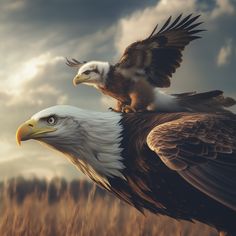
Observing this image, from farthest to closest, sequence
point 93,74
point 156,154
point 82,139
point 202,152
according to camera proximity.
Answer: point 93,74 < point 82,139 < point 156,154 < point 202,152

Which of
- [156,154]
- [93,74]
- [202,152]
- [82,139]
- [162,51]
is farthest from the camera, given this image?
[93,74]

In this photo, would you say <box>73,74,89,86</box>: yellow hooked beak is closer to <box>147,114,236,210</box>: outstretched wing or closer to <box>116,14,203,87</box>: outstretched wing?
<box>116,14,203,87</box>: outstretched wing

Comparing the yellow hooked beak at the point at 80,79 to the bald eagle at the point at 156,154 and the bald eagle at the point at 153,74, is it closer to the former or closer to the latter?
the bald eagle at the point at 153,74

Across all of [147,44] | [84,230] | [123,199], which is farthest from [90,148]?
[147,44]

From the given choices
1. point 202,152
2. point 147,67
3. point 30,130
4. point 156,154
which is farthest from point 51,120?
point 147,67

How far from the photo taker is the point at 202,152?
4227 millimetres

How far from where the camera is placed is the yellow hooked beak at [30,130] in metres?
4.38

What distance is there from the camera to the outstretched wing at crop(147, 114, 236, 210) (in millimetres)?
4113

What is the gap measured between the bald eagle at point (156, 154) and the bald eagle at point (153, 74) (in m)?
0.63

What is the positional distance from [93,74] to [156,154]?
189cm

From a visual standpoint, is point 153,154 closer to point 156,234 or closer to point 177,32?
point 156,234

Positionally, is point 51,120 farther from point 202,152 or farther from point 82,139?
point 202,152

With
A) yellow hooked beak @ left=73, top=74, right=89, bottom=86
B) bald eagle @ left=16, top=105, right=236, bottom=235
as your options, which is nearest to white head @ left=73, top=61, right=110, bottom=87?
yellow hooked beak @ left=73, top=74, right=89, bottom=86

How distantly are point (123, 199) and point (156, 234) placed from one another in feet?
1.64
